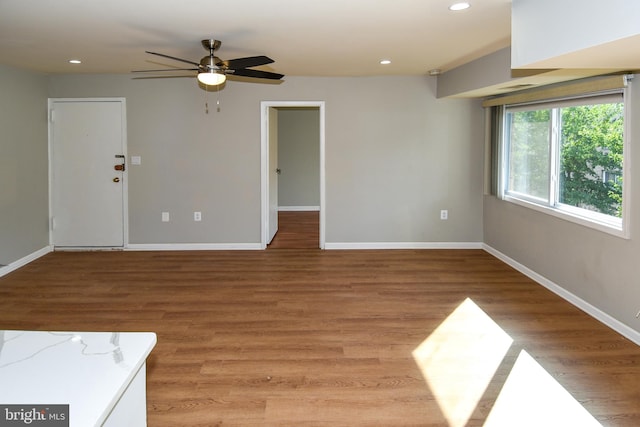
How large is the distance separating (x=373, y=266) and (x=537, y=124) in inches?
89.4

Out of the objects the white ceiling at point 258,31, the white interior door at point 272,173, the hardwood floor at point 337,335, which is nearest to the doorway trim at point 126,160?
the hardwood floor at point 337,335

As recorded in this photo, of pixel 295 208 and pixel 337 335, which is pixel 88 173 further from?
pixel 295 208

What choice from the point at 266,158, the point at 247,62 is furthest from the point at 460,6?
the point at 266,158

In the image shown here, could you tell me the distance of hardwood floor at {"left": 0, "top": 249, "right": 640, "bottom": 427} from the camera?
285 centimetres

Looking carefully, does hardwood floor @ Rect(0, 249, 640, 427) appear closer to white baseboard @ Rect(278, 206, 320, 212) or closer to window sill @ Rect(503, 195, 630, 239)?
window sill @ Rect(503, 195, 630, 239)

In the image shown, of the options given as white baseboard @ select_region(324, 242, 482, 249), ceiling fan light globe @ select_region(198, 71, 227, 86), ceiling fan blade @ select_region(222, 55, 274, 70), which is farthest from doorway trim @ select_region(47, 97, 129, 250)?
ceiling fan blade @ select_region(222, 55, 274, 70)

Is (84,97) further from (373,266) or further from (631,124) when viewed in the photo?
(631,124)

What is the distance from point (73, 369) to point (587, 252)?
4.21 meters

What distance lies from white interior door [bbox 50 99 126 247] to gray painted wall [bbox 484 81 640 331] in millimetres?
4741

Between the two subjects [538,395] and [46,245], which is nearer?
[538,395]

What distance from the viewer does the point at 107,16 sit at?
367 centimetres

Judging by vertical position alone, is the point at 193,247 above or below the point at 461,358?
above

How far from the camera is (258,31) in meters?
4.12

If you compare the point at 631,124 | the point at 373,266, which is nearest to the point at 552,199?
the point at 631,124
